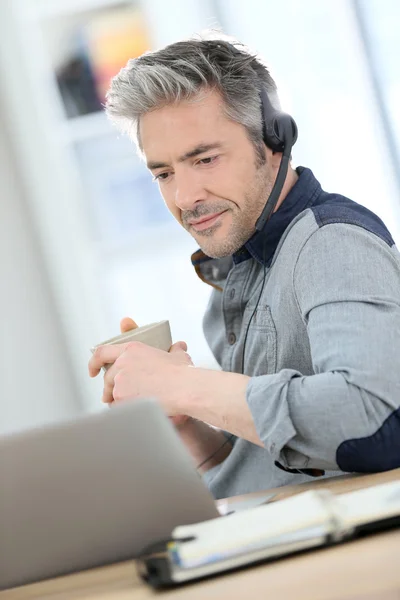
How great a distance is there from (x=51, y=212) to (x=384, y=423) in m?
2.56

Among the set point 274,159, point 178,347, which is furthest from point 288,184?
point 178,347

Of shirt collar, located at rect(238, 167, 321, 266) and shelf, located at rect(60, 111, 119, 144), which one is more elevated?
shelf, located at rect(60, 111, 119, 144)

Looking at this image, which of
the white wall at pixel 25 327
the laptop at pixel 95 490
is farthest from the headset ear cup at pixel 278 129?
the white wall at pixel 25 327

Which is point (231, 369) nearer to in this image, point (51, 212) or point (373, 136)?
point (373, 136)

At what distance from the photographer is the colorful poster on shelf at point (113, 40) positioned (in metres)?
3.38

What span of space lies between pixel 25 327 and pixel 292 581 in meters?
2.89

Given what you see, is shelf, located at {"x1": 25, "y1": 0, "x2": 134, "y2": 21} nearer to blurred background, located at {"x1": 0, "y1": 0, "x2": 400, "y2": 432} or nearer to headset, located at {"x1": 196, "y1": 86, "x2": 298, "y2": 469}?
blurred background, located at {"x1": 0, "y1": 0, "x2": 400, "y2": 432}

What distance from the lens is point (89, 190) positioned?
3.48m

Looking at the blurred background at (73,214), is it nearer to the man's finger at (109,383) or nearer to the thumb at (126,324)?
the thumb at (126,324)

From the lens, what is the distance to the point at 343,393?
3.39 feet

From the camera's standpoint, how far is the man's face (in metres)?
1.46

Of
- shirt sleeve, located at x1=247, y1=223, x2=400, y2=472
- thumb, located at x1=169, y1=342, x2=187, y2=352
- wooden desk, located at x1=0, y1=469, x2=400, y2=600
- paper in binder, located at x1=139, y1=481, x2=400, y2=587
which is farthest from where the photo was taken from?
thumb, located at x1=169, y1=342, x2=187, y2=352

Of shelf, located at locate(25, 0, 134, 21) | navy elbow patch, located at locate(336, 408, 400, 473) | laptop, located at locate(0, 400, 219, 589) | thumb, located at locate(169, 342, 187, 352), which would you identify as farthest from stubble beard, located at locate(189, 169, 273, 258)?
shelf, located at locate(25, 0, 134, 21)

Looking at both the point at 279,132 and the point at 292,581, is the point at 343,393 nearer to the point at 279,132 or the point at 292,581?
the point at 292,581
